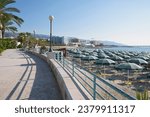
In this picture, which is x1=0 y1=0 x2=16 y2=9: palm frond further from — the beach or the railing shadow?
the railing shadow

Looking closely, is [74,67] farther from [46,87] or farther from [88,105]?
[88,105]

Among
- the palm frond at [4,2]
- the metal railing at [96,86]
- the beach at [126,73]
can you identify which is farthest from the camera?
the palm frond at [4,2]

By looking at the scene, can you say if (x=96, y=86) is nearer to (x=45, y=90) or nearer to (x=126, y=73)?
(x=45, y=90)

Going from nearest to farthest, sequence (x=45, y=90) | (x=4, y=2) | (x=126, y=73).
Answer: (x=45, y=90), (x=4, y=2), (x=126, y=73)

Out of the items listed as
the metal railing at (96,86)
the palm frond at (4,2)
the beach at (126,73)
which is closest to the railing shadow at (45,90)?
the metal railing at (96,86)

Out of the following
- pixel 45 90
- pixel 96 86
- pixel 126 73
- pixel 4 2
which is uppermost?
pixel 4 2

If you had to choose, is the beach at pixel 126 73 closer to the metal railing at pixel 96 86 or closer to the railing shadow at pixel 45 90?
the metal railing at pixel 96 86

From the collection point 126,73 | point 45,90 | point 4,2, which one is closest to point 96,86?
point 45,90

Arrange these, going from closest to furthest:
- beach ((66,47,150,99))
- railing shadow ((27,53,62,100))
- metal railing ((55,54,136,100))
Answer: metal railing ((55,54,136,100)) → railing shadow ((27,53,62,100)) → beach ((66,47,150,99))

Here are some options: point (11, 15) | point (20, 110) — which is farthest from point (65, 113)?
point (11, 15)

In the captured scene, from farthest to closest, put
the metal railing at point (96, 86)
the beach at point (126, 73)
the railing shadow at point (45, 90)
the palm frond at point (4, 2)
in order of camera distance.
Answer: the palm frond at point (4, 2), the beach at point (126, 73), the railing shadow at point (45, 90), the metal railing at point (96, 86)

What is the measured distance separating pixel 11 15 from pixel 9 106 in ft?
83.2

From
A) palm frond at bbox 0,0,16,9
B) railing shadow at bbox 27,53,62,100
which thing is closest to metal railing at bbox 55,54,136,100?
railing shadow at bbox 27,53,62,100

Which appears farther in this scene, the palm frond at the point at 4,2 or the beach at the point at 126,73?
the palm frond at the point at 4,2
